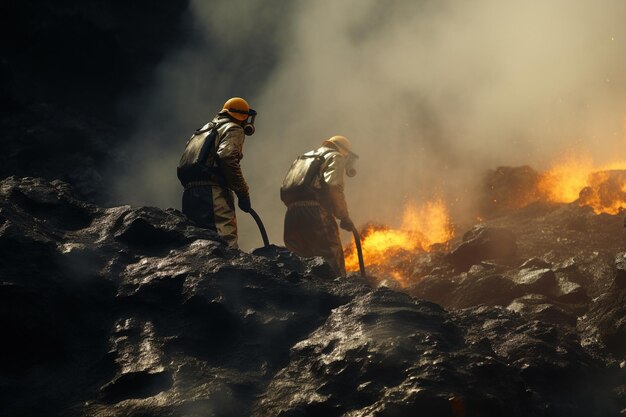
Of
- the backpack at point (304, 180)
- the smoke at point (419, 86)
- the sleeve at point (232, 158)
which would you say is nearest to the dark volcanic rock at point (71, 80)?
the smoke at point (419, 86)

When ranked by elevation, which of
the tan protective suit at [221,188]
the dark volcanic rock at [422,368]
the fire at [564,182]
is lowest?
the dark volcanic rock at [422,368]

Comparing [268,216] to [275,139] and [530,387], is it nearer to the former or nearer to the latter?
[275,139]

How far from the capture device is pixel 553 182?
1198 cm

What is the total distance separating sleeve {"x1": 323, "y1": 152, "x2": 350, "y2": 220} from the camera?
714 cm

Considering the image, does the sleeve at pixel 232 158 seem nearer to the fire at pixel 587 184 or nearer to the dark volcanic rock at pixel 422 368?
the dark volcanic rock at pixel 422 368

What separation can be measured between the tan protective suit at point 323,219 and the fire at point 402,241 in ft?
4.69

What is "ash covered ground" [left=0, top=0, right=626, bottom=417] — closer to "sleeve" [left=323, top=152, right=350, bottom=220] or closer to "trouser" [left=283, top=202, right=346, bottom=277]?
"trouser" [left=283, top=202, right=346, bottom=277]

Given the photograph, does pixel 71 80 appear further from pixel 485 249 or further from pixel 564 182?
pixel 564 182

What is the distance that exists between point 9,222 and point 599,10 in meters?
16.9

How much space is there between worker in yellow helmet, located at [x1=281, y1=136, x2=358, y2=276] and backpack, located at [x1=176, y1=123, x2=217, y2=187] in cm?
159

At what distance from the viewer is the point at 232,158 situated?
5672 mm

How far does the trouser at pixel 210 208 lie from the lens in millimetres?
5746

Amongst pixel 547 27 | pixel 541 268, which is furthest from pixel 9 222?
pixel 547 27

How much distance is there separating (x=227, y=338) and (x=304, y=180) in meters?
3.92
